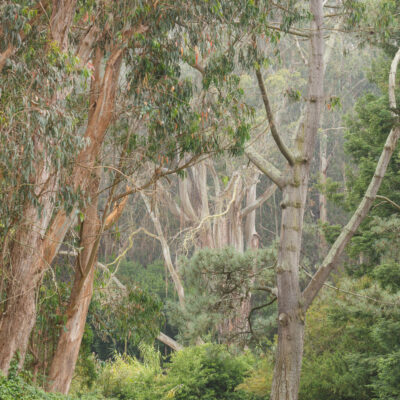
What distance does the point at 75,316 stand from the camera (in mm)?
8234

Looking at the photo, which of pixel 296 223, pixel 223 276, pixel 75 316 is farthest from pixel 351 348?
pixel 75 316

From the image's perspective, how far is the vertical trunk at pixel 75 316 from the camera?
8.07 m

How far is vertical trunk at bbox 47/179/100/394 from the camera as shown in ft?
26.5

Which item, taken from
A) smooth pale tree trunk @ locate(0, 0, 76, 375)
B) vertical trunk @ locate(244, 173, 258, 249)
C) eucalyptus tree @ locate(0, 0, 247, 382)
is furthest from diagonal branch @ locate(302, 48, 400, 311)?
vertical trunk @ locate(244, 173, 258, 249)

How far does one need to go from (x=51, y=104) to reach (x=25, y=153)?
0.70m

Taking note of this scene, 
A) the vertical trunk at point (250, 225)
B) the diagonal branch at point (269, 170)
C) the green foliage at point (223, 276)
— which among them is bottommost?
the green foliage at point (223, 276)

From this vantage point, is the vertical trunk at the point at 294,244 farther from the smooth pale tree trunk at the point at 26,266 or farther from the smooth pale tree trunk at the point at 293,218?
the smooth pale tree trunk at the point at 26,266

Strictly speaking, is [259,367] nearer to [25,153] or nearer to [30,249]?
[30,249]

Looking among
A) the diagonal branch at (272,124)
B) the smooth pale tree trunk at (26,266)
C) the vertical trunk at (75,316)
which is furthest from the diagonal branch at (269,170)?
the smooth pale tree trunk at (26,266)

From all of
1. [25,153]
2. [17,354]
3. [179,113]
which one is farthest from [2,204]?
[179,113]

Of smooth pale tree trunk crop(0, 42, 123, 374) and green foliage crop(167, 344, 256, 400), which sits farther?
green foliage crop(167, 344, 256, 400)

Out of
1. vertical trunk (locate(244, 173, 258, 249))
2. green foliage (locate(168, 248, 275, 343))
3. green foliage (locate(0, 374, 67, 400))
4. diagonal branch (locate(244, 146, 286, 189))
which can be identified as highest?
vertical trunk (locate(244, 173, 258, 249))

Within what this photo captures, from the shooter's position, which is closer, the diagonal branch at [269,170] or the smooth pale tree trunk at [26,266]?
the smooth pale tree trunk at [26,266]

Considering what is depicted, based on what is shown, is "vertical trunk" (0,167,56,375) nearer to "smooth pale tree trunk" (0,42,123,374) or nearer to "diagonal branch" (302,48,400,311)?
"smooth pale tree trunk" (0,42,123,374)
